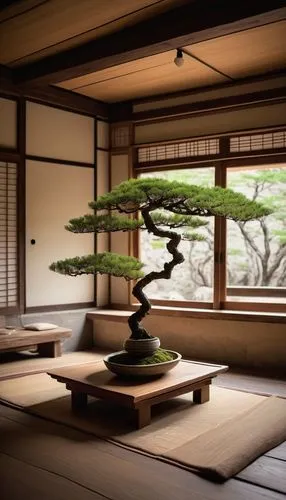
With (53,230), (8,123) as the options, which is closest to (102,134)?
(8,123)


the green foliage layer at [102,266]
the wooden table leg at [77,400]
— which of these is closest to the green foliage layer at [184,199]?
the green foliage layer at [102,266]

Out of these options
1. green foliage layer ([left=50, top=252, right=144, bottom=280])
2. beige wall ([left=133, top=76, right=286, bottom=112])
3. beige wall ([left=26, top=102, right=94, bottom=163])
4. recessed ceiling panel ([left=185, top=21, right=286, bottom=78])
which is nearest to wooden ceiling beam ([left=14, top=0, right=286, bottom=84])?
recessed ceiling panel ([left=185, top=21, right=286, bottom=78])

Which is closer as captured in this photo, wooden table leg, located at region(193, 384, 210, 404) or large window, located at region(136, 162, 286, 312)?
wooden table leg, located at region(193, 384, 210, 404)

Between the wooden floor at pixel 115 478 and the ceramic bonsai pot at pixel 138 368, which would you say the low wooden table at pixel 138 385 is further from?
the wooden floor at pixel 115 478

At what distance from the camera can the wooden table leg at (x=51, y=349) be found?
5.22 metres

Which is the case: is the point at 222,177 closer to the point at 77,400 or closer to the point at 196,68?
the point at 196,68

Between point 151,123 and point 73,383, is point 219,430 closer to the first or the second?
point 73,383

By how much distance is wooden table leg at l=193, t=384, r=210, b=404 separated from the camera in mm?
3621

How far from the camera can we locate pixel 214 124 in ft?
17.6

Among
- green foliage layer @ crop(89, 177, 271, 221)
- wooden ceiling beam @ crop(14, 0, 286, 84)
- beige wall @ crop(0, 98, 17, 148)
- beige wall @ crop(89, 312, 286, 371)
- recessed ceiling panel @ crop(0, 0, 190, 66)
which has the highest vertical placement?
recessed ceiling panel @ crop(0, 0, 190, 66)

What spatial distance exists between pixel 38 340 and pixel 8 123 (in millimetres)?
2307

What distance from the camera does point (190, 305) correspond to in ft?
18.0

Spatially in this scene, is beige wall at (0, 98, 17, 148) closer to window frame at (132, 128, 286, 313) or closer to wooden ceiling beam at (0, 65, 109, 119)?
wooden ceiling beam at (0, 65, 109, 119)

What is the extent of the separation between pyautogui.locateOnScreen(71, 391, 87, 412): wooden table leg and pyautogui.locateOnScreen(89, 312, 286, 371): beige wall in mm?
2002
